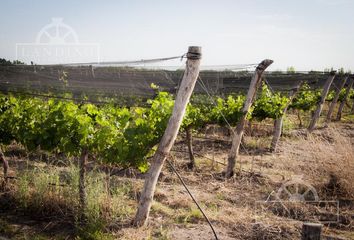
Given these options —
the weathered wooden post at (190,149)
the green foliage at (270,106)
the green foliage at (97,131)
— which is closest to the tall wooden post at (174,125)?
the green foliage at (97,131)

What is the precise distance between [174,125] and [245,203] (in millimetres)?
2179

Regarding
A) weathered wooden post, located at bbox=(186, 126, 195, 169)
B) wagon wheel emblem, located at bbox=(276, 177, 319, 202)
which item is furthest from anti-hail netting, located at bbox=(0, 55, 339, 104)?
wagon wheel emblem, located at bbox=(276, 177, 319, 202)

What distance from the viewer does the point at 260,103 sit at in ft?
30.8

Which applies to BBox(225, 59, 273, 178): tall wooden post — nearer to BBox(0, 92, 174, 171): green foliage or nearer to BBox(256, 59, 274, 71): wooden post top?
BBox(256, 59, 274, 71): wooden post top

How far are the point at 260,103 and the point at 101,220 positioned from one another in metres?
6.50

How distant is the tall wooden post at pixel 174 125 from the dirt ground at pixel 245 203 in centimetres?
29

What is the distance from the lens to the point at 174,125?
12.6ft

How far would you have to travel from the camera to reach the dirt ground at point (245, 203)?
162 inches

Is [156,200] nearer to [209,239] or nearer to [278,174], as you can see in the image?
[209,239]

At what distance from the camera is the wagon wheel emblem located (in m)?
5.46

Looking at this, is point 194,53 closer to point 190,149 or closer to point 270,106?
point 190,149

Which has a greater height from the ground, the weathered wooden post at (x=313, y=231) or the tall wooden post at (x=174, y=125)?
the tall wooden post at (x=174, y=125)

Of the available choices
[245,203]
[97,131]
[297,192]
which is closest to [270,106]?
[297,192]

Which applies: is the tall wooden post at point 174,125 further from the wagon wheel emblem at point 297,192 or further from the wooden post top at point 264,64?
the wooden post top at point 264,64
